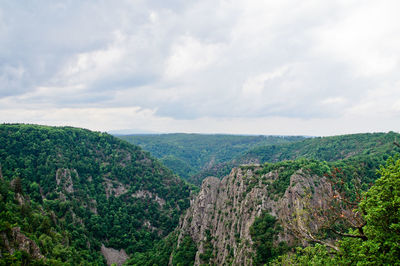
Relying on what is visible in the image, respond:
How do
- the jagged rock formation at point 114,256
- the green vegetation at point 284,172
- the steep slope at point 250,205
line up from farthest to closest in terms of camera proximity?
the jagged rock formation at point 114,256 < the green vegetation at point 284,172 < the steep slope at point 250,205

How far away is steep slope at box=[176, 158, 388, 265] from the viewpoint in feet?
170

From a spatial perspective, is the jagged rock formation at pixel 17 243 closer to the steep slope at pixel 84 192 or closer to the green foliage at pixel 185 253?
the steep slope at pixel 84 192

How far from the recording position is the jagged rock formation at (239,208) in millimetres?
53906

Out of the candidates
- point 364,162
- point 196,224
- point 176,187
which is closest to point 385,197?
point 196,224

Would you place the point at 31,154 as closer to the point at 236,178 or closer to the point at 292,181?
the point at 236,178

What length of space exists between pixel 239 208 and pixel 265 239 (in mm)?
18544

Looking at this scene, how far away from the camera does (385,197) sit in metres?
20.4

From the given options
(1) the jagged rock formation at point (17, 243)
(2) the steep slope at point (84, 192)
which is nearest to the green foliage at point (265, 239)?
(1) the jagged rock formation at point (17, 243)

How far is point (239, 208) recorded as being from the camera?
69062 mm

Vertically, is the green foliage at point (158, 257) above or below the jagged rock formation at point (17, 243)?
below

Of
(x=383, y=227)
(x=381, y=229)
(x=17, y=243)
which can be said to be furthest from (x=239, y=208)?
(x=17, y=243)

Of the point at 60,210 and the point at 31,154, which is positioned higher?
the point at 31,154

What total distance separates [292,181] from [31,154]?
417 ft

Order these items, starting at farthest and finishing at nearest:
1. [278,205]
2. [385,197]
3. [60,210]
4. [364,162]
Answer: [60,210], [364,162], [278,205], [385,197]
